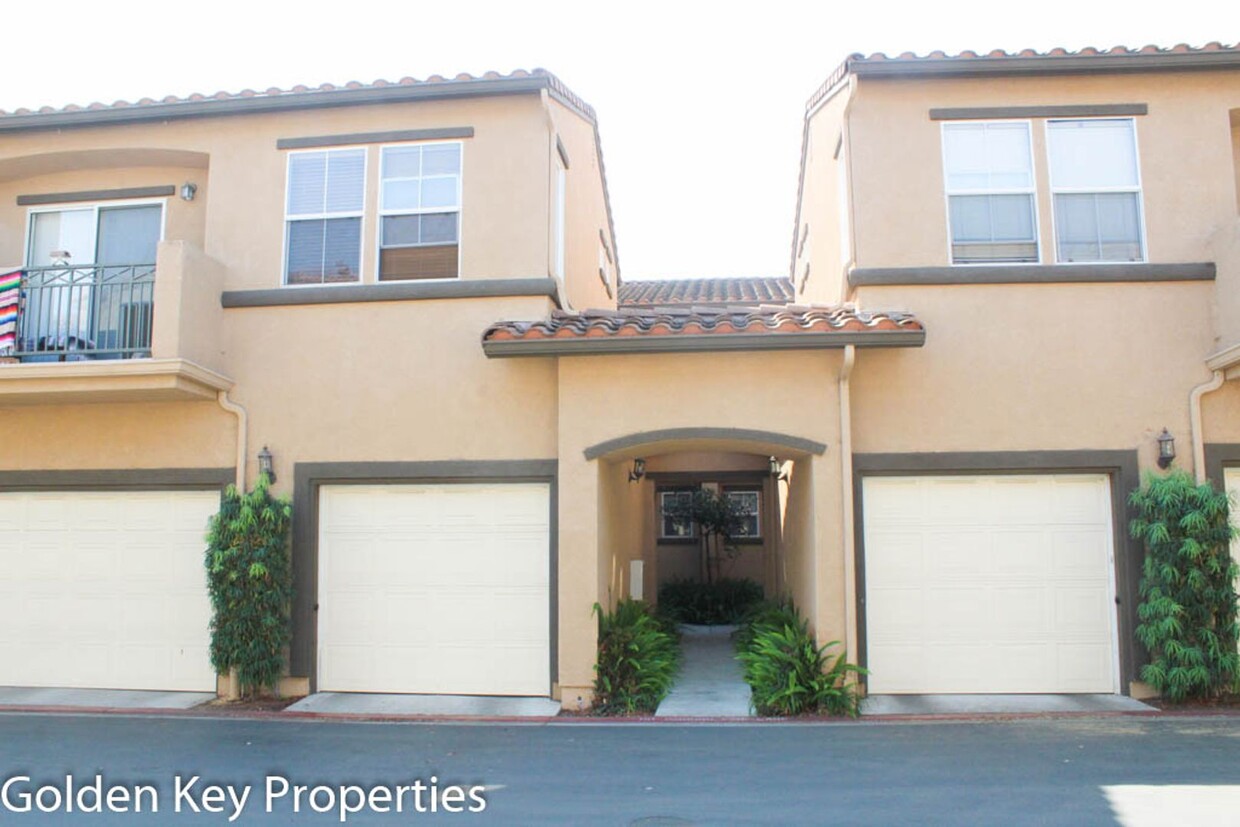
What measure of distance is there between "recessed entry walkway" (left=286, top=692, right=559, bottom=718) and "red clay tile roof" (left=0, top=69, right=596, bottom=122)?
6.86 m

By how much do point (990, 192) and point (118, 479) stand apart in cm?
1055

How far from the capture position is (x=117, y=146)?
11.0m

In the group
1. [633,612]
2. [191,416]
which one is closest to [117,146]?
[191,416]

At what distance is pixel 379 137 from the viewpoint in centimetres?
1068

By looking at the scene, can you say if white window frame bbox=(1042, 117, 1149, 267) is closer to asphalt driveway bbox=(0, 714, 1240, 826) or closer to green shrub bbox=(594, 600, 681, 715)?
asphalt driveway bbox=(0, 714, 1240, 826)

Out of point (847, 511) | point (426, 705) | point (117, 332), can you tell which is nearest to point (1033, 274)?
point (847, 511)

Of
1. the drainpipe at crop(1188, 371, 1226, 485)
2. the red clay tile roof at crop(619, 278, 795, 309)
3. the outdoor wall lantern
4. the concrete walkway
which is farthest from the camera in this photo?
the red clay tile roof at crop(619, 278, 795, 309)

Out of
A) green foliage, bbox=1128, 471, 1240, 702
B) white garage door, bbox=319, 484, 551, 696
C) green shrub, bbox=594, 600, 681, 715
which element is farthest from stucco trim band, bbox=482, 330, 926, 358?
green foliage, bbox=1128, 471, 1240, 702

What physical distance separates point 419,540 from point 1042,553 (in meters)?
6.80

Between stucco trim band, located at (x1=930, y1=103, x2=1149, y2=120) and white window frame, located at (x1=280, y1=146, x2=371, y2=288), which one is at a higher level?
stucco trim band, located at (x1=930, y1=103, x2=1149, y2=120)

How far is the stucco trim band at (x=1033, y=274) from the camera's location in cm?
969

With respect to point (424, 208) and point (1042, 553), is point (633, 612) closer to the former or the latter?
point (1042, 553)

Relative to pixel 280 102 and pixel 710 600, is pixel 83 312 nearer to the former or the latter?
pixel 280 102

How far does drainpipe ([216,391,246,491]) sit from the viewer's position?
33.6 ft
